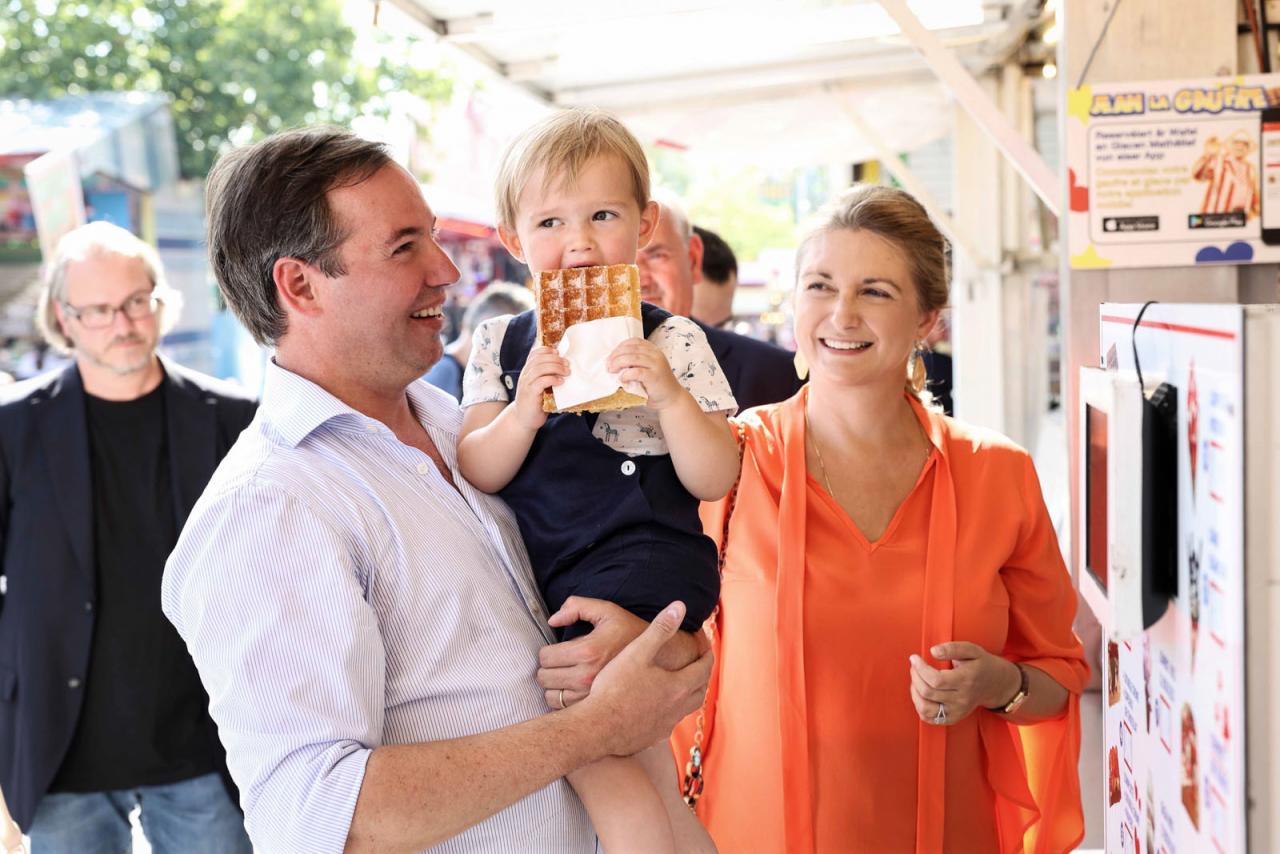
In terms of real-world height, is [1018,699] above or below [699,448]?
below

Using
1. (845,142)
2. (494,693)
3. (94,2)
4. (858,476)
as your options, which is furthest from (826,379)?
(94,2)

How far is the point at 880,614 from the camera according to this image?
109 inches

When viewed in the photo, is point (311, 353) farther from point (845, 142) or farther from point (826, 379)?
point (845, 142)

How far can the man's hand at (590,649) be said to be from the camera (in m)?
2.17

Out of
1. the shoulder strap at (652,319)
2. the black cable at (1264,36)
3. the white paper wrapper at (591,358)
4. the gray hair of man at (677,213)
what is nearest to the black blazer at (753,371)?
the gray hair of man at (677,213)

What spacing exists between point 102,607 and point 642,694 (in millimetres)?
2343

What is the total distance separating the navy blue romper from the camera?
94.0 inches

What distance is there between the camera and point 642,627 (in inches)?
92.8

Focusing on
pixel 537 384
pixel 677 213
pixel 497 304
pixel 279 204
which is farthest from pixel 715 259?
pixel 279 204

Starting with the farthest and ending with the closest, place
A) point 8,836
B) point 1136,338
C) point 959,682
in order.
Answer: point 8,836 < point 959,682 < point 1136,338

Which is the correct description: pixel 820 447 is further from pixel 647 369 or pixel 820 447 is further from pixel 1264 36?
pixel 1264 36

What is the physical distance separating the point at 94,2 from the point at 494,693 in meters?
25.7

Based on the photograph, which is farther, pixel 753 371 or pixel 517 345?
pixel 753 371

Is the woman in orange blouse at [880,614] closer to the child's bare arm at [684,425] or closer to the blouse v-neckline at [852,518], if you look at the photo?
the blouse v-neckline at [852,518]
